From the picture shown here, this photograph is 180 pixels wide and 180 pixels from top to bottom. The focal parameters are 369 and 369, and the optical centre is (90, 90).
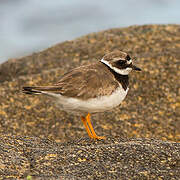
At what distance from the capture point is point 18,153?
5.10m

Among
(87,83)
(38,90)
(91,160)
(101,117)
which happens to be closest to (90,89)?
(87,83)

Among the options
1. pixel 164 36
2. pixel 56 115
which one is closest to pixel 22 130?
pixel 56 115

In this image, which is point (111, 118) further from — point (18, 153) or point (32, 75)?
point (18, 153)

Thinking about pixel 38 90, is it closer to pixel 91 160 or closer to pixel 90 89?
pixel 90 89

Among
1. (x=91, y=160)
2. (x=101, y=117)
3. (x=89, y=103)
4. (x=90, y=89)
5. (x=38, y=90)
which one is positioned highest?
(x=38, y=90)

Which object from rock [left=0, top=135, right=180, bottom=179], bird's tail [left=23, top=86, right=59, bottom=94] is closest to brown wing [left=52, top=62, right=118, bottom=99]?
bird's tail [left=23, top=86, right=59, bottom=94]

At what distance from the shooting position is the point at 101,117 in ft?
27.6

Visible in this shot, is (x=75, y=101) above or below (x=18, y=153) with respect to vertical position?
above

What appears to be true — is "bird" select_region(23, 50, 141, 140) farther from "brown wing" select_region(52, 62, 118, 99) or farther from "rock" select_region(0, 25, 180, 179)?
"rock" select_region(0, 25, 180, 179)

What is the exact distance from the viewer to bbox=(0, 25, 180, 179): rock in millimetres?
4750

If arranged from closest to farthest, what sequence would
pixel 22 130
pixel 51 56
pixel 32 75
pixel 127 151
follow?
pixel 127 151, pixel 22 130, pixel 32 75, pixel 51 56

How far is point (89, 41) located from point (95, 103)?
654 centimetres

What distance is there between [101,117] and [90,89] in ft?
10.4

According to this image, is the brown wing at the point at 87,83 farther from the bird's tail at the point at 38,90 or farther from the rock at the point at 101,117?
the rock at the point at 101,117
